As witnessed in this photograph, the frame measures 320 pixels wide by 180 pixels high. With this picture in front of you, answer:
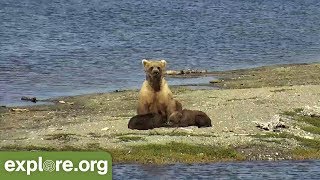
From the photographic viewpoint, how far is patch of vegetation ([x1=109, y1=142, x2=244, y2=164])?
27.3m

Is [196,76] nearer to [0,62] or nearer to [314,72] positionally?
[314,72]

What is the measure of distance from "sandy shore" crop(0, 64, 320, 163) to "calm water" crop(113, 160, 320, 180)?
72 cm

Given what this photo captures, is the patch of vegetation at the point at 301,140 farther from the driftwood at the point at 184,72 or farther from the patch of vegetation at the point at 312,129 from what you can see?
the driftwood at the point at 184,72

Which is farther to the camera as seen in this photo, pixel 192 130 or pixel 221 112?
pixel 221 112

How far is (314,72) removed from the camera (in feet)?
166

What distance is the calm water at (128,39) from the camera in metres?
51.6

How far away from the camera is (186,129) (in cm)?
3003

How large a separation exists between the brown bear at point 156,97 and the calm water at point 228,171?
3.62 m

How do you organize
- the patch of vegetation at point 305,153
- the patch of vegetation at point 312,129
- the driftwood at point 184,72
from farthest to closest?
the driftwood at point 184,72 → the patch of vegetation at point 312,129 → the patch of vegetation at point 305,153

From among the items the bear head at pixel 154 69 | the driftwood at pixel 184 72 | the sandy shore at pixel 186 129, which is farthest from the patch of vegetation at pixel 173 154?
the driftwood at pixel 184 72

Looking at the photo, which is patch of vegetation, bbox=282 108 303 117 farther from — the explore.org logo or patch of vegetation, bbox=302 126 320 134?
the explore.org logo

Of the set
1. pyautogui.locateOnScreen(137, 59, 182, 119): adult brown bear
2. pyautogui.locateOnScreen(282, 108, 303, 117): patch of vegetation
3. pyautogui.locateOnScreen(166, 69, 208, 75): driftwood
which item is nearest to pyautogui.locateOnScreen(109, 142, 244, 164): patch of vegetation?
pyautogui.locateOnScreen(137, 59, 182, 119): adult brown bear

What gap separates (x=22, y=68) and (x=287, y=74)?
1511 cm

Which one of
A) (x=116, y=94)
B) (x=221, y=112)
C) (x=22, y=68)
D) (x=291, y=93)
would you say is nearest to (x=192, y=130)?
(x=221, y=112)
